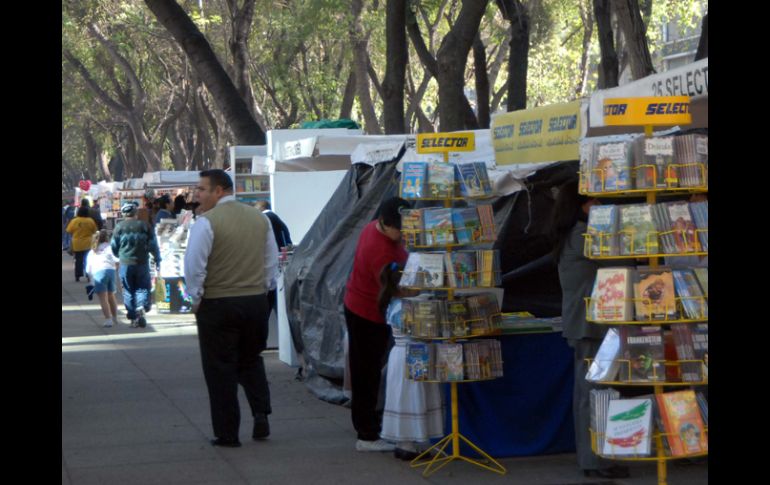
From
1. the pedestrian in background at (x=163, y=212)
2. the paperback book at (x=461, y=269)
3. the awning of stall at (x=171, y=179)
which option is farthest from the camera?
the awning of stall at (x=171, y=179)

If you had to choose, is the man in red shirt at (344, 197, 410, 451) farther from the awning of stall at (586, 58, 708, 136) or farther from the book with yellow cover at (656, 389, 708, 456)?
the book with yellow cover at (656, 389, 708, 456)

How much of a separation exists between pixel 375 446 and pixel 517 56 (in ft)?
30.2

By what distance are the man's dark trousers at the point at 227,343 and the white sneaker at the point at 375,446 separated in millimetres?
934

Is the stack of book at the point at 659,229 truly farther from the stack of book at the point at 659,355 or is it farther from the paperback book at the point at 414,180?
the paperback book at the point at 414,180

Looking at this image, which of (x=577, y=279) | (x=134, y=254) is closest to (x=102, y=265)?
(x=134, y=254)

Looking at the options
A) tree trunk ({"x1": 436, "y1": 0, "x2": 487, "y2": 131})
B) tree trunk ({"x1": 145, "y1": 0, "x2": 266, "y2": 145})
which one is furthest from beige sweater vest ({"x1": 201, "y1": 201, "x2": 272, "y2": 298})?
tree trunk ({"x1": 145, "y1": 0, "x2": 266, "y2": 145})

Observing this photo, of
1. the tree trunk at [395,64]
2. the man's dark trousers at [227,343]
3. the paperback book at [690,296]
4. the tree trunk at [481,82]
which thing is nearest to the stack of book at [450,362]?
the man's dark trousers at [227,343]

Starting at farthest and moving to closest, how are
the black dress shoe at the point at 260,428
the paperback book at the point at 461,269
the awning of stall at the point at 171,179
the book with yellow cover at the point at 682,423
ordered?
the awning of stall at the point at 171,179, the black dress shoe at the point at 260,428, the paperback book at the point at 461,269, the book with yellow cover at the point at 682,423

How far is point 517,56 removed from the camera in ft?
55.0

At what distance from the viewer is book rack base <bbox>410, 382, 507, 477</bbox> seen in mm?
8055

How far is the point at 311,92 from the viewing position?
37.8 m

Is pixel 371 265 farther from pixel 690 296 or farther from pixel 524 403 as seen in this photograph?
pixel 690 296

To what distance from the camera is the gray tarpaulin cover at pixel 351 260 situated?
10383 millimetres
